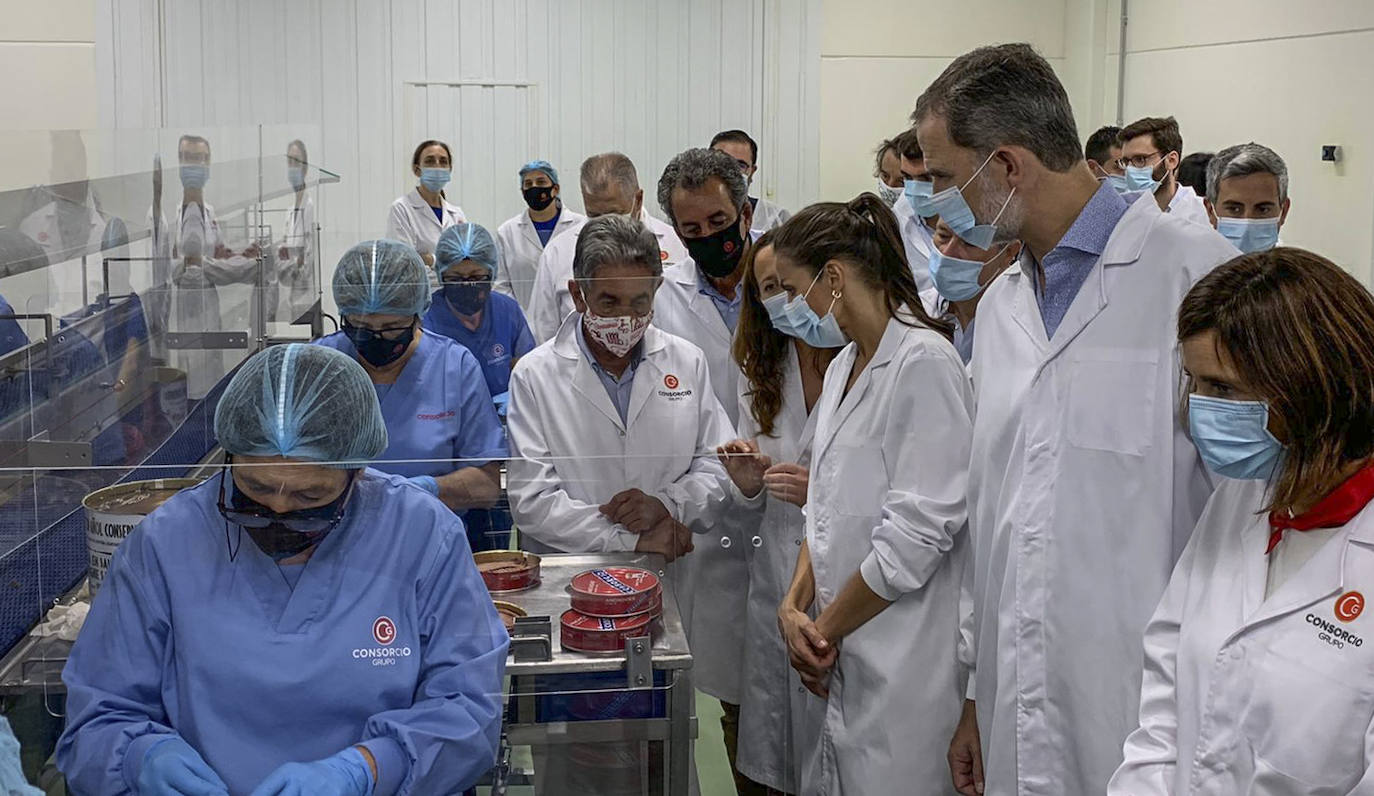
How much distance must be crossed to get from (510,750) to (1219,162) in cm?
279

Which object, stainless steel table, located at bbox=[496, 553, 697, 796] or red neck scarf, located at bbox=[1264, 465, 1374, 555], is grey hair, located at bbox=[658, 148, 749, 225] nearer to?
stainless steel table, located at bbox=[496, 553, 697, 796]

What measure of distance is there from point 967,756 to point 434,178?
459 centimetres

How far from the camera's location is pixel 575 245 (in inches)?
98.1

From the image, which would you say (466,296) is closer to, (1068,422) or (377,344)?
(377,344)

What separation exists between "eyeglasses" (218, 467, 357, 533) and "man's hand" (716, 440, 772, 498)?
580mm

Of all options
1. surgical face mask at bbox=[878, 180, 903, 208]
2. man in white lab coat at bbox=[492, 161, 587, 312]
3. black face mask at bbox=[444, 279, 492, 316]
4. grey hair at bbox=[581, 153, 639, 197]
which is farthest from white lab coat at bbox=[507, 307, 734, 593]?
man in white lab coat at bbox=[492, 161, 587, 312]

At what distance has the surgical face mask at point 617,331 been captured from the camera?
2.18 m

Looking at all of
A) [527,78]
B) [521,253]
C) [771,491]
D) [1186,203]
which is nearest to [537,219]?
[521,253]

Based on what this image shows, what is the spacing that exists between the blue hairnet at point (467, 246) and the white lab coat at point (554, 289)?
140 millimetres

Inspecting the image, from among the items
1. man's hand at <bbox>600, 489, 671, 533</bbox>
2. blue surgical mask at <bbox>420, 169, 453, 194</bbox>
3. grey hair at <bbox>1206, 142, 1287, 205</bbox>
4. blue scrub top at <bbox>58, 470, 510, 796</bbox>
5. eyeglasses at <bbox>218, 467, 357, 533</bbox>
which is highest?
blue surgical mask at <bbox>420, 169, 453, 194</bbox>

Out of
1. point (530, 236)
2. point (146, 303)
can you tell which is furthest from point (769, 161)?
point (146, 303)

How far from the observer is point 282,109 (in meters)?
6.29

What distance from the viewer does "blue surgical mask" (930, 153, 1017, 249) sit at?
5.51ft

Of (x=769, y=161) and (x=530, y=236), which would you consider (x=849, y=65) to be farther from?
(x=530, y=236)
